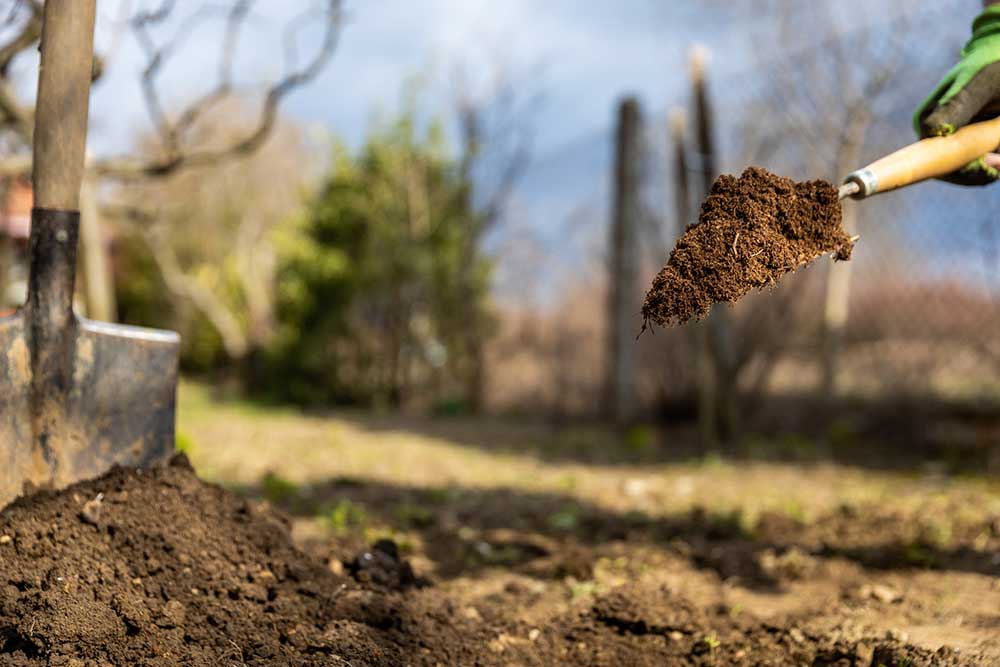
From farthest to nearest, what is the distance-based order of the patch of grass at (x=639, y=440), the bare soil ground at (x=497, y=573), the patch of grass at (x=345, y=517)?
the patch of grass at (x=639, y=440) < the patch of grass at (x=345, y=517) < the bare soil ground at (x=497, y=573)

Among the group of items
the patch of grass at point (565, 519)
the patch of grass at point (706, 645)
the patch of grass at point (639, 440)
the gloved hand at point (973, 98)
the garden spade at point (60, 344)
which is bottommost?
the patch of grass at point (565, 519)

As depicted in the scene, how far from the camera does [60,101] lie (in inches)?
97.8

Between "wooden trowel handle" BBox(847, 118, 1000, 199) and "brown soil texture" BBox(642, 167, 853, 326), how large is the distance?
0.34 feet

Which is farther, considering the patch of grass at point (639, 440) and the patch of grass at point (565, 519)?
the patch of grass at point (639, 440)

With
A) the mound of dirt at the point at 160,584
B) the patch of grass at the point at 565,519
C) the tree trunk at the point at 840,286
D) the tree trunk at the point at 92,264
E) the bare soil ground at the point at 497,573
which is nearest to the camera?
the mound of dirt at the point at 160,584

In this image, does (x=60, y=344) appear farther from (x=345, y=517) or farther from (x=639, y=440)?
(x=639, y=440)

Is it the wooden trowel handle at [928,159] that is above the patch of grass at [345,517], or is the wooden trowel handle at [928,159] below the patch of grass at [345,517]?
above

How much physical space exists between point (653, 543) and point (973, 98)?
2.01 meters

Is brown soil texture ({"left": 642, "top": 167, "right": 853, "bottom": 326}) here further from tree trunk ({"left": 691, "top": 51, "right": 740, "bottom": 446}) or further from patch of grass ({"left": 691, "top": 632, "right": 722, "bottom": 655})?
tree trunk ({"left": 691, "top": 51, "right": 740, "bottom": 446})

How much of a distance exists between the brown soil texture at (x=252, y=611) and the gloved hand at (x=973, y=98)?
4.27ft

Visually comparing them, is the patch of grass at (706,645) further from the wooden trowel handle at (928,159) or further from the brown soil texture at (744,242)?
the wooden trowel handle at (928,159)

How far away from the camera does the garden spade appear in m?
2.42

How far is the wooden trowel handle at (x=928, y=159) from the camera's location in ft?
7.20

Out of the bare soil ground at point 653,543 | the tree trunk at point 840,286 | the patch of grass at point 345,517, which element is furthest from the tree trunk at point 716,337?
the patch of grass at point 345,517
